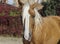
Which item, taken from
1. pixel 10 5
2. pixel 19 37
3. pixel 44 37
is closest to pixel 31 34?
pixel 44 37

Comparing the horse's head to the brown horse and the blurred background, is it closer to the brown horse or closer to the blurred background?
the brown horse

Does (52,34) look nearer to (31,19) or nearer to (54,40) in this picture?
(54,40)

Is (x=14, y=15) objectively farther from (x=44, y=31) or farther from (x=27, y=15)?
(x=27, y=15)

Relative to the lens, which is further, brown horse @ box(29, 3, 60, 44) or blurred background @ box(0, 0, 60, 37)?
blurred background @ box(0, 0, 60, 37)

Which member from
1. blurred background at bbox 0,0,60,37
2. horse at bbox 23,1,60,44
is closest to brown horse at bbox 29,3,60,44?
horse at bbox 23,1,60,44

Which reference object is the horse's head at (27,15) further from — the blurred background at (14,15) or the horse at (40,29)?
the blurred background at (14,15)

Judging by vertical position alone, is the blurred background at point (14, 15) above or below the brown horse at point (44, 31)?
below

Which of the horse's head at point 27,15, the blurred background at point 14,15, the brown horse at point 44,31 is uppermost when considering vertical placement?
the horse's head at point 27,15

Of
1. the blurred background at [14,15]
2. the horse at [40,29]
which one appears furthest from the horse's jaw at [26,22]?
the blurred background at [14,15]

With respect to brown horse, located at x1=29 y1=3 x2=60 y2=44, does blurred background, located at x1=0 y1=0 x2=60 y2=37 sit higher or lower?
lower

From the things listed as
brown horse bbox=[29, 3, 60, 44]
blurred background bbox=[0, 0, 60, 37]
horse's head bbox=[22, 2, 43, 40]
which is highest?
horse's head bbox=[22, 2, 43, 40]

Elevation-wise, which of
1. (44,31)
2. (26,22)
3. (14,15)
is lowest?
(14,15)

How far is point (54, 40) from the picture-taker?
12.2ft

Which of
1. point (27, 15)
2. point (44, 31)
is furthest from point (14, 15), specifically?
point (27, 15)
